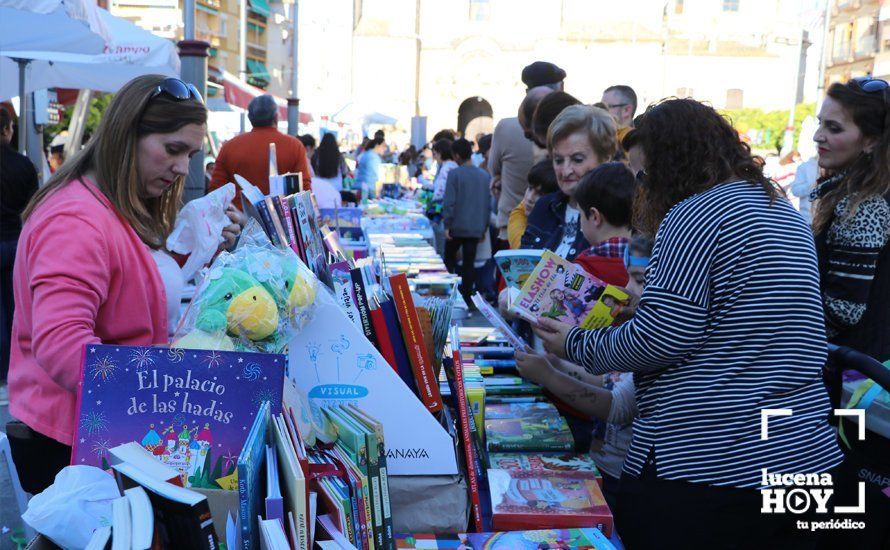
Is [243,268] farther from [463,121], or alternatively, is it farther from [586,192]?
[463,121]

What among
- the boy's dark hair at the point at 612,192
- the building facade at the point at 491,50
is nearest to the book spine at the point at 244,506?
the boy's dark hair at the point at 612,192

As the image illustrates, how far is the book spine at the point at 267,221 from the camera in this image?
7.35 ft

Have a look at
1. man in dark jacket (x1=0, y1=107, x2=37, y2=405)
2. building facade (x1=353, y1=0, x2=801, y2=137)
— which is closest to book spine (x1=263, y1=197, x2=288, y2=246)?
man in dark jacket (x1=0, y1=107, x2=37, y2=405)

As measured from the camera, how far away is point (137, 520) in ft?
3.68

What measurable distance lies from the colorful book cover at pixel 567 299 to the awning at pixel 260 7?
42.4 meters

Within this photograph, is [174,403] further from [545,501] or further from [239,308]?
[545,501]

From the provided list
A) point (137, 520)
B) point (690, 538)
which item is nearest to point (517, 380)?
point (690, 538)

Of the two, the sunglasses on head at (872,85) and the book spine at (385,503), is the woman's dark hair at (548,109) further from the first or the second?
the book spine at (385,503)

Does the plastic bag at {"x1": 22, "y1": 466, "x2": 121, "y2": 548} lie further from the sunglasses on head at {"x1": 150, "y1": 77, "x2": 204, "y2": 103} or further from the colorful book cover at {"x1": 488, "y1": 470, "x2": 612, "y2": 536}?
the sunglasses on head at {"x1": 150, "y1": 77, "x2": 204, "y2": 103}

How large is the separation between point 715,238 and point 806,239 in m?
0.24

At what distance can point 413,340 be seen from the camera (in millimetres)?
1929

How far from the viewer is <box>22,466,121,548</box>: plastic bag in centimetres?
124

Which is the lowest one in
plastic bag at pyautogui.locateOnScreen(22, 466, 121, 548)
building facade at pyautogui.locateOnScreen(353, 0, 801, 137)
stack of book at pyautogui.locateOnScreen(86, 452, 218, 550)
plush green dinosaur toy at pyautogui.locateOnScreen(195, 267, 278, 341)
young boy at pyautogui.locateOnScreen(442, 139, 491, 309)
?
young boy at pyautogui.locateOnScreen(442, 139, 491, 309)

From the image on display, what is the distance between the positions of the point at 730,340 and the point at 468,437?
2.07 ft
